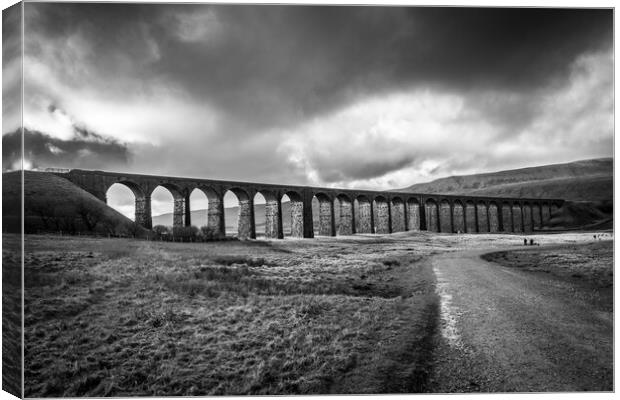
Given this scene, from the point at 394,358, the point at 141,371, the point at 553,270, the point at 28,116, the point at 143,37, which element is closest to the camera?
the point at 141,371

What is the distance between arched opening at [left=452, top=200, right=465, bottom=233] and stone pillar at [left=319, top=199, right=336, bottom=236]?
1294cm

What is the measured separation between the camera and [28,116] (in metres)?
5.23

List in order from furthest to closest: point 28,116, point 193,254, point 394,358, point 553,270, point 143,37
A: point 553,270 < point 193,254 < point 143,37 < point 28,116 < point 394,358

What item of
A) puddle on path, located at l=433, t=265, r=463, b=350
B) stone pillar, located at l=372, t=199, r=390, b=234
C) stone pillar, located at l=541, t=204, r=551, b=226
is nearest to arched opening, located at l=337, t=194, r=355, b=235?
stone pillar, located at l=372, t=199, r=390, b=234

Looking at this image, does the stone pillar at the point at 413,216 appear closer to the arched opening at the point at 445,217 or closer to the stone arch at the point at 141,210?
the arched opening at the point at 445,217

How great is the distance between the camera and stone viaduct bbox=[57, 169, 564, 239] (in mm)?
8969

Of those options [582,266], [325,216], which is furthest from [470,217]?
[582,266]

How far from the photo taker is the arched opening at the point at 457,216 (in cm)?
3047

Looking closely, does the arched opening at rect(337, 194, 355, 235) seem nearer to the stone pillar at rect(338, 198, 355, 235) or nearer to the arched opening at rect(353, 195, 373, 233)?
the stone pillar at rect(338, 198, 355, 235)

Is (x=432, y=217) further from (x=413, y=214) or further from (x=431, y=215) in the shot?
(x=413, y=214)

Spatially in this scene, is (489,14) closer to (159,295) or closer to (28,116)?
(159,295)

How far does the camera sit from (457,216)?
3344 centimetres

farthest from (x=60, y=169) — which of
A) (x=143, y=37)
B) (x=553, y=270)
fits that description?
(x=553, y=270)

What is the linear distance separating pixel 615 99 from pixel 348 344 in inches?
264
